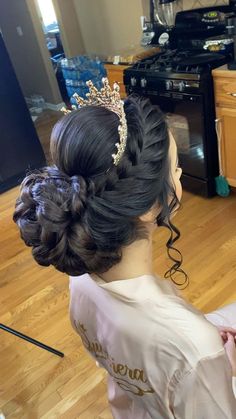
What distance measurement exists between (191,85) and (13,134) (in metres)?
1.71

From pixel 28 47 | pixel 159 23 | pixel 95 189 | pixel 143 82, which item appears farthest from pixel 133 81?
pixel 28 47

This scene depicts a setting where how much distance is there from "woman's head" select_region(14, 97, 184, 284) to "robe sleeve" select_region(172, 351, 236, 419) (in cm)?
23

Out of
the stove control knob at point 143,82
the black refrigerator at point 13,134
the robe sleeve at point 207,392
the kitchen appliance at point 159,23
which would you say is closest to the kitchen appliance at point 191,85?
the stove control knob at point 143,82

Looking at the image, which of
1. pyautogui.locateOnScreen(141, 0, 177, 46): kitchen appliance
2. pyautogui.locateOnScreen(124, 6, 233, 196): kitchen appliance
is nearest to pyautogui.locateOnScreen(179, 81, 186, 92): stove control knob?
pyautogui.locateOnScreen(124, 6, 233, 196): kitchen appliance

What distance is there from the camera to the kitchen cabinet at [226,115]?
2.04 m

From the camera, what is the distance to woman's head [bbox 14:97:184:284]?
1.96 ft

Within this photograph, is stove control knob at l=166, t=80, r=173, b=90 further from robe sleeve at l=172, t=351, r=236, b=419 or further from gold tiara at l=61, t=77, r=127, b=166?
robe sleeve at l=172, t=351, r=236, b=419

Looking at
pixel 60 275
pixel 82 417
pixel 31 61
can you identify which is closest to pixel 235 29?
pixel 60 275

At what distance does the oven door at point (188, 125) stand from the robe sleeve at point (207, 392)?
176 cm

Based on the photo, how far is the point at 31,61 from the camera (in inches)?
198

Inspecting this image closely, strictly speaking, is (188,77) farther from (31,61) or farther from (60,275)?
(31,61)

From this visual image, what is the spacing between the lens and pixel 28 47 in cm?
493

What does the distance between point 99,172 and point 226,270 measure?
4.91 feet

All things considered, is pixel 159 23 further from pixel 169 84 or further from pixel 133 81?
pixel 169 84
